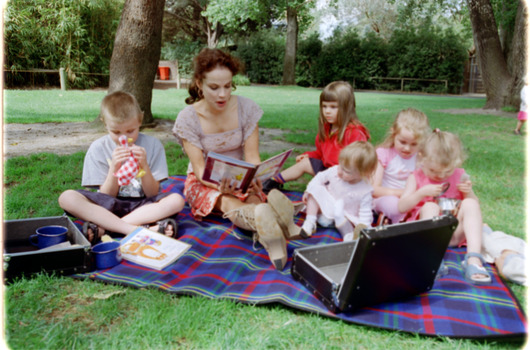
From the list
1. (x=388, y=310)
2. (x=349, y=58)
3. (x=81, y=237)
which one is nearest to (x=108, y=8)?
(x=349, y=58)

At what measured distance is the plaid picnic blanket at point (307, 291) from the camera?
76.0 inches

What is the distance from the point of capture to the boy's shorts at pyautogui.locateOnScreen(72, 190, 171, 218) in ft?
9.20

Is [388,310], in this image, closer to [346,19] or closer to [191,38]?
[191,38]

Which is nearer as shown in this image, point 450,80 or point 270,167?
point 270,167

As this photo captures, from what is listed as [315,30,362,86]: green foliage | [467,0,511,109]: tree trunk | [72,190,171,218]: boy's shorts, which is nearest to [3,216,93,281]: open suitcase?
[72,190,171,218]: boy's shorts

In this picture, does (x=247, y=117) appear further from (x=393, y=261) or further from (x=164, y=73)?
(x=164, y=73)

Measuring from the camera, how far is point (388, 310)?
204 cm

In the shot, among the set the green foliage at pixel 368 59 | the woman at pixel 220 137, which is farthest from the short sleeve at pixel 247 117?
the green foliage at pixel 368 59

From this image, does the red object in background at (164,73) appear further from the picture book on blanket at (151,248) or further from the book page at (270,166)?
the picture book on blanket at (151,248)

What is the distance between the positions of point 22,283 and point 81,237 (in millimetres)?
400

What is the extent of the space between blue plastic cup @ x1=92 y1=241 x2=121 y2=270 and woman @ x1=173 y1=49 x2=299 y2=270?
0.76 metres

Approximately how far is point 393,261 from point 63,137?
17.3 feet

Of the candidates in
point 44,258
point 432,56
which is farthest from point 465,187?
point 432,56

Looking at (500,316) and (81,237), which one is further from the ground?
(81,237)
